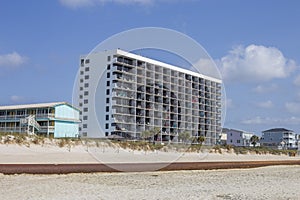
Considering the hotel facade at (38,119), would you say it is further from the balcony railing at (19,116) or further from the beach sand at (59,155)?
the beach sand at (59,155)

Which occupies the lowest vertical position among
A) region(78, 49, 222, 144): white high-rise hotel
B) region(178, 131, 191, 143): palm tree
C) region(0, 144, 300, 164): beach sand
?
region(0, 144, 300, 164): beach sand

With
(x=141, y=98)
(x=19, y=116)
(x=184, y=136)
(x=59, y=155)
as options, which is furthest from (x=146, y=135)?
(x=19, y=116)

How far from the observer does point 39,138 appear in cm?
3375

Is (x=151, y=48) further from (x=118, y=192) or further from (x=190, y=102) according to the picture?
(x=118, y=192)

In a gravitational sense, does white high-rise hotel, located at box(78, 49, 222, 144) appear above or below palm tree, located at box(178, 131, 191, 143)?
above

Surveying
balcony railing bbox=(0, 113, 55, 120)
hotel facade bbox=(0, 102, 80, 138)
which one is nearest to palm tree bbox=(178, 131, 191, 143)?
hotel facade bbox=(0, 102, 80, 138)

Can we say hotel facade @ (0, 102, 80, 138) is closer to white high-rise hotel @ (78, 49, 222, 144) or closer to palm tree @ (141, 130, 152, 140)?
palm tree @ (141, 130, 152, 140)

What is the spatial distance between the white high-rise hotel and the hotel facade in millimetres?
35063

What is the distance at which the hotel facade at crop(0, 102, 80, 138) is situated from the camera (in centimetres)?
5056

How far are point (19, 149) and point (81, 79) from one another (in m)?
19.5

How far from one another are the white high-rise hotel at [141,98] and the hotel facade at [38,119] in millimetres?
35063

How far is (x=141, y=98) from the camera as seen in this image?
12984 mm

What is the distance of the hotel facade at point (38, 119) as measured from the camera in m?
50.6

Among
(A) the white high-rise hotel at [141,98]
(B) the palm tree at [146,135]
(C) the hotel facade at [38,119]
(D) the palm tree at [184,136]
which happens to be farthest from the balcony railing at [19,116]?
(D) the palm tree at [184,136]
